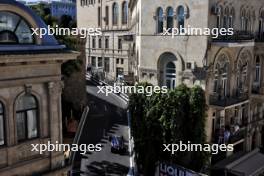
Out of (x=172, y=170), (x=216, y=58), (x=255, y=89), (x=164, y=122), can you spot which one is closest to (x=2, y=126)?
(x=164, y=122)

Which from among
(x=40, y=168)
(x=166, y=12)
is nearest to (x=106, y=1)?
(x=166, y=12)

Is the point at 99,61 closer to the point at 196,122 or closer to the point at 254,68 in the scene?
the point at 254,68

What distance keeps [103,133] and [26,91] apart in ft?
47.8

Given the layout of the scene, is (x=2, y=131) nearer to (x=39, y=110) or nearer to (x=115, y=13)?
(x=39, y=110)

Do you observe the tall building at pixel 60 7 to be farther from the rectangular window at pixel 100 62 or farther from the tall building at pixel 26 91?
the tall building at pixel 26 91

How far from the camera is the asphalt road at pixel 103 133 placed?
2211 centimetres

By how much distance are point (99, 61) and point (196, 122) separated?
31.6 meters

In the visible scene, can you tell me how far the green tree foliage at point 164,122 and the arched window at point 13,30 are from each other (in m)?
12.2

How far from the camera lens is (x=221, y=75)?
28.1m

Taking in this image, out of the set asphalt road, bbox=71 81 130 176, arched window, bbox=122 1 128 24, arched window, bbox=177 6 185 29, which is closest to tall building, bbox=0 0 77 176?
asphalt road, bbox=71 81 130 176

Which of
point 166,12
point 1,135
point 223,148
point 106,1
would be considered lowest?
point 223,148

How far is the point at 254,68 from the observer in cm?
3256

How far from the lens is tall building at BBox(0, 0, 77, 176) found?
12.9 m

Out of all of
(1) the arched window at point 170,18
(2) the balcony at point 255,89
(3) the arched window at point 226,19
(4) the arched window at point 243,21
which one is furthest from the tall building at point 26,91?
(2) the balcony at point 255,89
